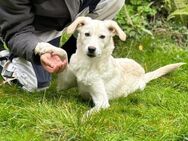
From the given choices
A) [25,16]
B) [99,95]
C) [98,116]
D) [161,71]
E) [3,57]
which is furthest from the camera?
[161,71]

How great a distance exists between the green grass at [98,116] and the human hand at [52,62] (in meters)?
0.26

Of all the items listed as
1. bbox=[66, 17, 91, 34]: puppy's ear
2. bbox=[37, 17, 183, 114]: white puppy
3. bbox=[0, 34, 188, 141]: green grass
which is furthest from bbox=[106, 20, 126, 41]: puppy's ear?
bbox=[0, 34, 188, 141]: green grass

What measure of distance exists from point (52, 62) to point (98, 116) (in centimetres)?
50

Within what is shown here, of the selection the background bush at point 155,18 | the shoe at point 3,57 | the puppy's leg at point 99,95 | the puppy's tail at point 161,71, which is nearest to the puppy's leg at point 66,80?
the puppy's leg at point 99,95

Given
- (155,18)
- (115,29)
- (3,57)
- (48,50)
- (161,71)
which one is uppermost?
(48,50)

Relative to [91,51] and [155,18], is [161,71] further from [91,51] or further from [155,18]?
[155,18]

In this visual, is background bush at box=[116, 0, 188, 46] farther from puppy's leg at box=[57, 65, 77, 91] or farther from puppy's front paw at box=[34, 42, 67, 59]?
puppy's front paw at box=[34, 42, 67, 59]

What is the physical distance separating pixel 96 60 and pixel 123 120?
1.75 ft

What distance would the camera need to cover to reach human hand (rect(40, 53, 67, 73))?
13.4 feet

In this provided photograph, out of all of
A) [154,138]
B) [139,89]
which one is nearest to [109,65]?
[139,89]

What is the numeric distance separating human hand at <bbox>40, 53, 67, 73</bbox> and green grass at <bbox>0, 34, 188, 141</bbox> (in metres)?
0.26

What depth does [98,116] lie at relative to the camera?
13.1 feet

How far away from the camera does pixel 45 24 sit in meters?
4.71

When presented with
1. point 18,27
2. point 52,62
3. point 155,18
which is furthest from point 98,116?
point 155,18
